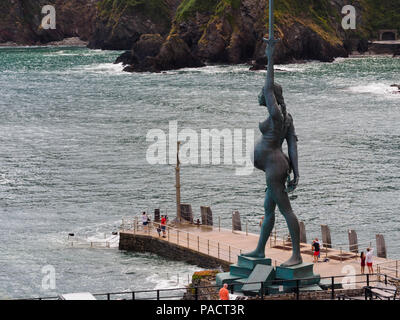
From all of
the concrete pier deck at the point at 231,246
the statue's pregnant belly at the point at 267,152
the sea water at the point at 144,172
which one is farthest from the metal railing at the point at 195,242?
the statue's pregnant belly at the point at 267,152

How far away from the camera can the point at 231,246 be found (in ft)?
147

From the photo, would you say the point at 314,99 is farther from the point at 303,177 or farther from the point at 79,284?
the point at 79,284

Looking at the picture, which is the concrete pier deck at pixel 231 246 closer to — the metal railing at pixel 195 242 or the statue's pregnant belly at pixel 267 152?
the metal railing at pixel 195 242

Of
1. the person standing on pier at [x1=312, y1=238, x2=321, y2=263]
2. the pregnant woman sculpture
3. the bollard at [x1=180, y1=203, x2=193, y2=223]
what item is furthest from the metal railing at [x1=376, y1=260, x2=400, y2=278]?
the bollard at [x1=180, y1=203, x2=193, y2=223]

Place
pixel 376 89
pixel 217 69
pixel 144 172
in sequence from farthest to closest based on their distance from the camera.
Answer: pixel 217 69 → pixel 376 89 → pixel 144 172

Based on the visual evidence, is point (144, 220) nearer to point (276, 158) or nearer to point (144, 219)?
point (144, 219)

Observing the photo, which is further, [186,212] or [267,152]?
[186,212]

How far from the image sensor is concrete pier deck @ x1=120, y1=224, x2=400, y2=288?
40.4 m

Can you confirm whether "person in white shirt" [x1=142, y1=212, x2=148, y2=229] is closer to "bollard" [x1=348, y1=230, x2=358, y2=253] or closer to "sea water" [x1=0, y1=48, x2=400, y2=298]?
"sea water" [x1=0, y1=48, x2=400, y2=298]

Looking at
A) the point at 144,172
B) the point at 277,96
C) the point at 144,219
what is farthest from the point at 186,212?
the point at 144,172

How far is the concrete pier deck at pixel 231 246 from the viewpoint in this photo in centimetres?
4044

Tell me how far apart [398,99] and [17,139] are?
184ft

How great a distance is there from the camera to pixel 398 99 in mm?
131375

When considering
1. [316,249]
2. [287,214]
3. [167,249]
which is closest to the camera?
[287,214]
